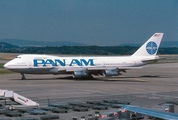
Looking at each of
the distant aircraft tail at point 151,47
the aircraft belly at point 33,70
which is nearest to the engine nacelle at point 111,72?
the aircraft belly at point 33,70

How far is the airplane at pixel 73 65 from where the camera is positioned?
6831 centimetres

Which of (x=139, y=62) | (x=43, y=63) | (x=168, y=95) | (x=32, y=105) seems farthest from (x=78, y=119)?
(x=139, y=62)

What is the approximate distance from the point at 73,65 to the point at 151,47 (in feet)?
55.0

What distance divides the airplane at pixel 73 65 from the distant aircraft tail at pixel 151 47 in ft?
6.98

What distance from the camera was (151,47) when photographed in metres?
77.5

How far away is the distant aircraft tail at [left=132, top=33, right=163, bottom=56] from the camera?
77.1m

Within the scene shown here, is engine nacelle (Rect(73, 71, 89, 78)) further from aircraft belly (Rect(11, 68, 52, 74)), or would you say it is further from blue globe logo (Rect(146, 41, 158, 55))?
blue globe logo (Rect(146, 41, 158, 55))

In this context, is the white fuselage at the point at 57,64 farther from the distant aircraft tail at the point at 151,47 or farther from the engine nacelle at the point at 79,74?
the distant aircraft tail at the point at 151,47

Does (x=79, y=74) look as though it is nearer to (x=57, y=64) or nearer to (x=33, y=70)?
(x=57, y=64)

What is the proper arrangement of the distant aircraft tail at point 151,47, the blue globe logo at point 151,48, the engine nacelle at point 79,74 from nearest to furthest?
the engine nacelle at point 79,74, the distant aircraft tail at point 151,47, the blue globe logo at point 151,48

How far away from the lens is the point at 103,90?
52.7 meters

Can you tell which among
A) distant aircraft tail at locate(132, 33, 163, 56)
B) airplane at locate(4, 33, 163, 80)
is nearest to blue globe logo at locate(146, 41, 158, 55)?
distant aircraft tail at locate(132, 33, 163, 56)

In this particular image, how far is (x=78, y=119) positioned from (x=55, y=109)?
4.49m

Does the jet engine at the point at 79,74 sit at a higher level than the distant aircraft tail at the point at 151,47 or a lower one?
lower
